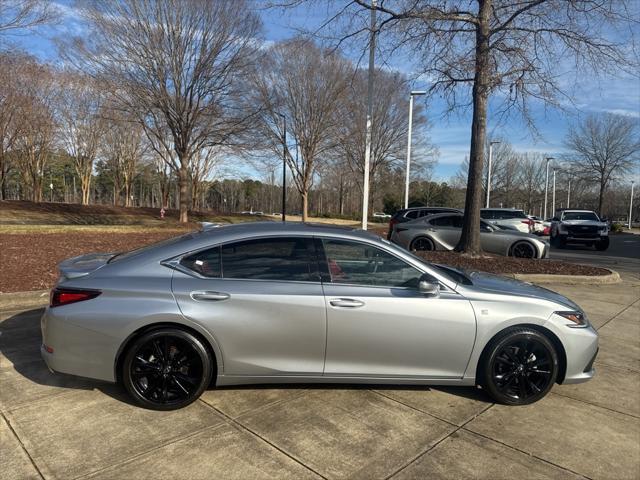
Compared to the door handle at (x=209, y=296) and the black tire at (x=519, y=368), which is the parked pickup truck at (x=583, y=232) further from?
the door handle at (x=209, y=296)

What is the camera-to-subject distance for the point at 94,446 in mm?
2881

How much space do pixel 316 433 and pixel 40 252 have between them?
977cm

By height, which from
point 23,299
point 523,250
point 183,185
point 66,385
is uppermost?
point 183,185

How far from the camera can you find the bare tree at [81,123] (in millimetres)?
27891

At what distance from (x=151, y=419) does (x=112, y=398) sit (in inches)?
20.8

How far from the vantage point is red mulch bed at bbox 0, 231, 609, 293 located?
24.7ft

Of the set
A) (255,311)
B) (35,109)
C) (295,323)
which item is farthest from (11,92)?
(295,323)

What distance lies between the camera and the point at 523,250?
12328 millimetres

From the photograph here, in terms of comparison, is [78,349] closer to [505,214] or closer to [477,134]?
[477,134]

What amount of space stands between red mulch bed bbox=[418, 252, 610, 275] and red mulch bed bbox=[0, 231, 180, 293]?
26.3 feet

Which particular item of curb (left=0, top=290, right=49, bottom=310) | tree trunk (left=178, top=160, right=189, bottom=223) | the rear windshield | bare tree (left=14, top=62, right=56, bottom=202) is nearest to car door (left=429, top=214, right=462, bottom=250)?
the rear windshield

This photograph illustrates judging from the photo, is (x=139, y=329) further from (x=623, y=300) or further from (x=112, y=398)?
(x=623, y=300)

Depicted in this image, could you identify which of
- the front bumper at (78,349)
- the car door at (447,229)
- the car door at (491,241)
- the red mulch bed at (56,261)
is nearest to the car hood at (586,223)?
the car door at (491,241)

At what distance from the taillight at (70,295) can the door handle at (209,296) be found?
2.39 feet
